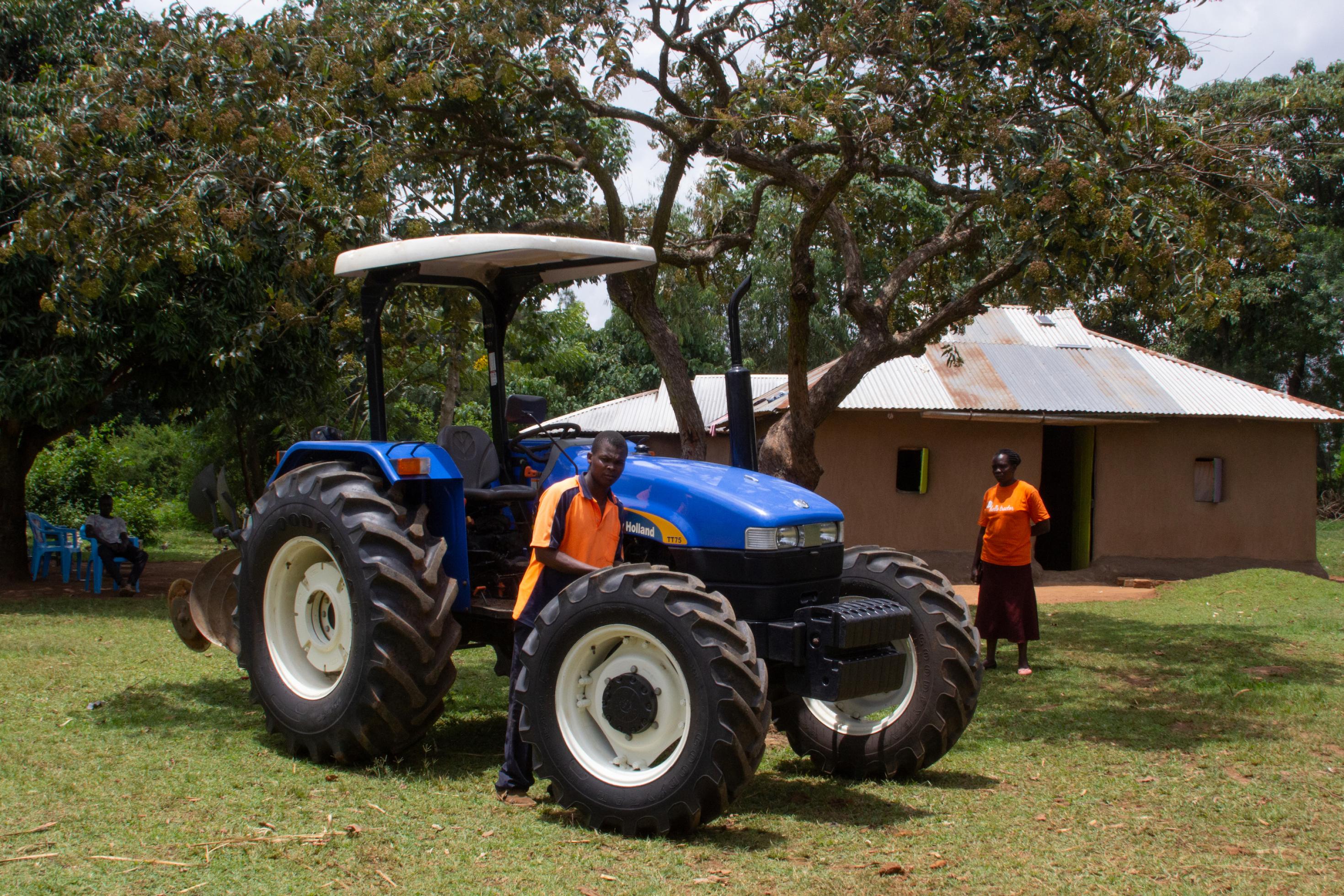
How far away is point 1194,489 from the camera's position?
737 inches

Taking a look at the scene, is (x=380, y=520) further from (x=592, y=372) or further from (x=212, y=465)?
(x=592, y=372)

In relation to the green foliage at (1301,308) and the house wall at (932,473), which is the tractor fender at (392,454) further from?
the green foliage at (1301,308)

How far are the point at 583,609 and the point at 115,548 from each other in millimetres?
10893

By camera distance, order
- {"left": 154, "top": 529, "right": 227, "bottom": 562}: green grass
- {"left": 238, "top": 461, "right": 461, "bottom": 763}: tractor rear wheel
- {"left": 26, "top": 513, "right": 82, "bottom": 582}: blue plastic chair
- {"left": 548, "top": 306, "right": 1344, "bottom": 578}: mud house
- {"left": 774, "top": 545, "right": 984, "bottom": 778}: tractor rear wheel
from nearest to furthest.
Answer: {"left": 238, "top": 461, "right": 461, "bottom": 763}: tractor rear wheel, {"left": 774, "top": 545, "right": 984, "bottom": 778}: tractor rear wheel, {"left": 26, "top": 513, "right": 82, "bottom": 582}: blue plastic chair, {"left": 548, "top": 306, "right": 1344, "bottom": 578}: mud house, {"left": 154, "top": 529, "right": 227, "bottom": 562}: green grass

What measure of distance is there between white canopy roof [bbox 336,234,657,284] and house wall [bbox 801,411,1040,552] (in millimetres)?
12152

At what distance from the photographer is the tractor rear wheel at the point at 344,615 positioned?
5.52 meters

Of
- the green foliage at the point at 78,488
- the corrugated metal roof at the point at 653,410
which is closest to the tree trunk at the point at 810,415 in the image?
the corrugated metal roof at the point at 653,410

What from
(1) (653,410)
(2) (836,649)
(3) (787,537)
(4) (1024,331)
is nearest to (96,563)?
(3) (787,537)

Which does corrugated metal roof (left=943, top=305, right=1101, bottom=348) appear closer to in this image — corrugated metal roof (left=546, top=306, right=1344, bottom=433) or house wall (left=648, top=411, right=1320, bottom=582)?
corrugated metal roof (left=546, top=306, right=1344, bottom=433)

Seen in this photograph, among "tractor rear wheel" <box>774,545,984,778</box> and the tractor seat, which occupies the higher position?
the tractor seat

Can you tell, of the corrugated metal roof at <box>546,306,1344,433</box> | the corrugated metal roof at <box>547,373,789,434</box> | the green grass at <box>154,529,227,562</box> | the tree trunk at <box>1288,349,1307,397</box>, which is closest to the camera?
the corrugated metal roof at <box>546,306,1344,433</box>

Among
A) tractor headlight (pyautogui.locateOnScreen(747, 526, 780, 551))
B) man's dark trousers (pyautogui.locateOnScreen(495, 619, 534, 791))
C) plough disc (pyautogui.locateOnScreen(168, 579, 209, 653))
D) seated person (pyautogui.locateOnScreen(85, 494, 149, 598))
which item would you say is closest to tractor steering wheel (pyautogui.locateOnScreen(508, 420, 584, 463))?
man's dark trousers (pyautogui.locateOnScreen(495, 619, 534, 791))

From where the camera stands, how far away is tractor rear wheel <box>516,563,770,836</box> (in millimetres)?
4508

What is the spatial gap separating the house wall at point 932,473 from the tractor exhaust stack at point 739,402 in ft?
40.6
